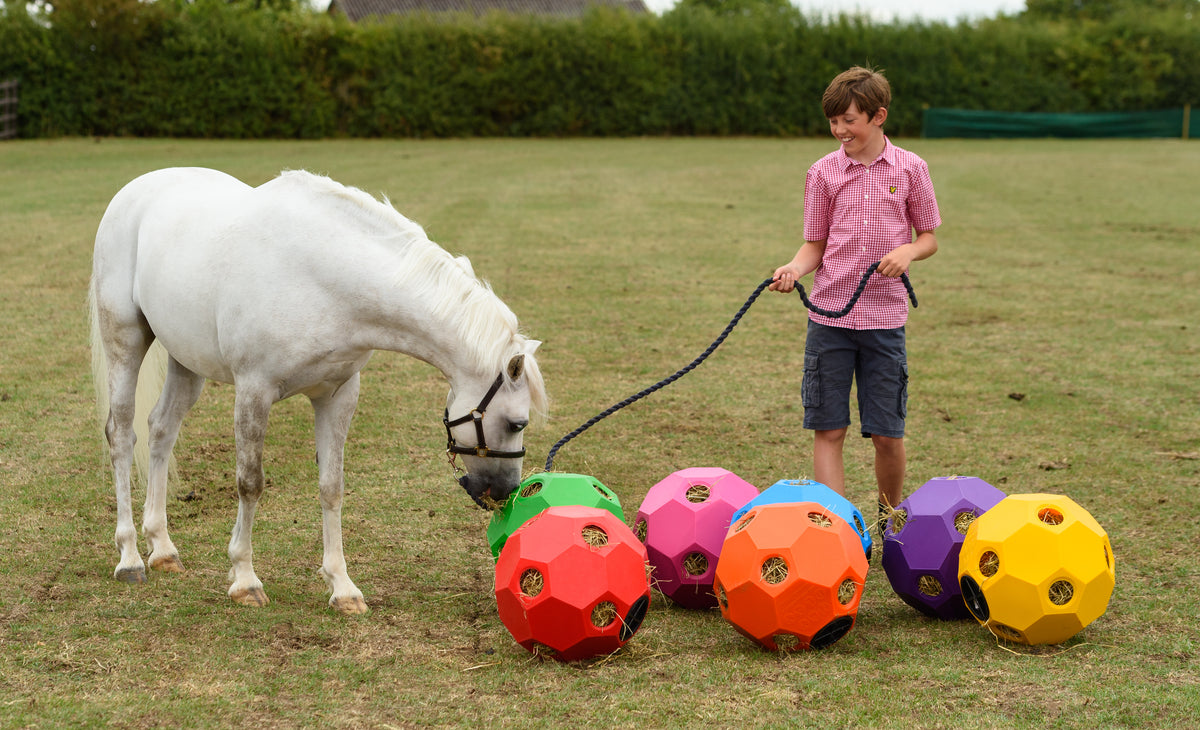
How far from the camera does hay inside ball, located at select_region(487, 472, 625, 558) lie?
416 cm

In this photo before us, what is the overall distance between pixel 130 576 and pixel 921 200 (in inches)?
147

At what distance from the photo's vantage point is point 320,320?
3.97 metres

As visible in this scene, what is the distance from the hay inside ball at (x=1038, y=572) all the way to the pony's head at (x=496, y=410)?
5.66 ft

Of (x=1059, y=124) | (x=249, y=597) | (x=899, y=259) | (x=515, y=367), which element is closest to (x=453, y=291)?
(x=515, y=367)

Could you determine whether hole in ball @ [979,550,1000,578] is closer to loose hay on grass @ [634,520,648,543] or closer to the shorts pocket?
the shorts pocket

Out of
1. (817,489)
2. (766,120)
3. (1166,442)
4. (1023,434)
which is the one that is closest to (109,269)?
(817,489)

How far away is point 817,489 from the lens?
424 centimetres

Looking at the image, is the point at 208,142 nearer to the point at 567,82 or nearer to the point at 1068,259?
the point at 567,82

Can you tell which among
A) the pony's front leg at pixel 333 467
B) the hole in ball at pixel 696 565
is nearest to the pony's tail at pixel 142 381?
the pony's front leg at pixel 333 467

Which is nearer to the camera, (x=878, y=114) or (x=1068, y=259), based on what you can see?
(x=878, y=114)

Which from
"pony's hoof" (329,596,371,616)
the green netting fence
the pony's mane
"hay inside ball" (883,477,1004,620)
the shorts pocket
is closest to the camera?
the pony's mane

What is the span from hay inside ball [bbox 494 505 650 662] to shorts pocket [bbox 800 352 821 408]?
1386 mm

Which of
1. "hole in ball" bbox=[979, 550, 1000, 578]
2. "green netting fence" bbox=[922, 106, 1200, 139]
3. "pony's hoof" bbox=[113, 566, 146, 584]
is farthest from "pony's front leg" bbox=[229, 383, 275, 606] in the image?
"green netting fence" bbox=[922, 106, 1200, 139]

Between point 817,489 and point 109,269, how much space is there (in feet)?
10.4
